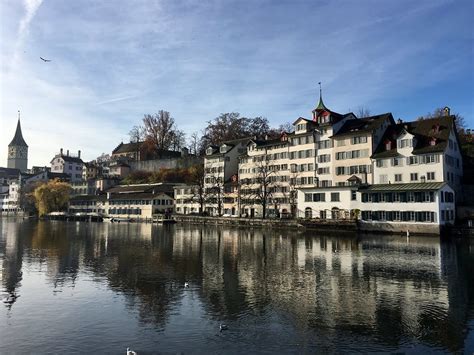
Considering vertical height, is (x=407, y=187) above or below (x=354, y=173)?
below

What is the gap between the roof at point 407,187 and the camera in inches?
2258

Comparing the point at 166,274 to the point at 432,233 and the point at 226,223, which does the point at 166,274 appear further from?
the point at 226,223

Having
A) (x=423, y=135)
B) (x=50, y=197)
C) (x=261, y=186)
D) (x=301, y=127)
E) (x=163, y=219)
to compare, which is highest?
(x=301, y=127)

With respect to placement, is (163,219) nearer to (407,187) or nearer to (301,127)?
(301,127)

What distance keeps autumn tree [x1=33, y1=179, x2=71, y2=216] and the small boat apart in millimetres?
38795

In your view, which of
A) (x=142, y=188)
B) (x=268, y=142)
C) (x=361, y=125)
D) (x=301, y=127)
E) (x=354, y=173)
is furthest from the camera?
(x=142, y=188)

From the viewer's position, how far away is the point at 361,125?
2872 inches

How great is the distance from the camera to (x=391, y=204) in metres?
61.6

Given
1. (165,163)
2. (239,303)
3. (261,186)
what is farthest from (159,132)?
(239,303)

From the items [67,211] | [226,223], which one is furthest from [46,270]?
[67,211]

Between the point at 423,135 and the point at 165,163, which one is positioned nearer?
the point at 423,135

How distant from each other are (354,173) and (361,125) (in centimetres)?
887

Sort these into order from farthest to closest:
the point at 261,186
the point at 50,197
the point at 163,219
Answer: the point at 50,197 < the point at 163,219 < the point at 261,186

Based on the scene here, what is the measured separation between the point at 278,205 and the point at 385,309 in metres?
65.4
